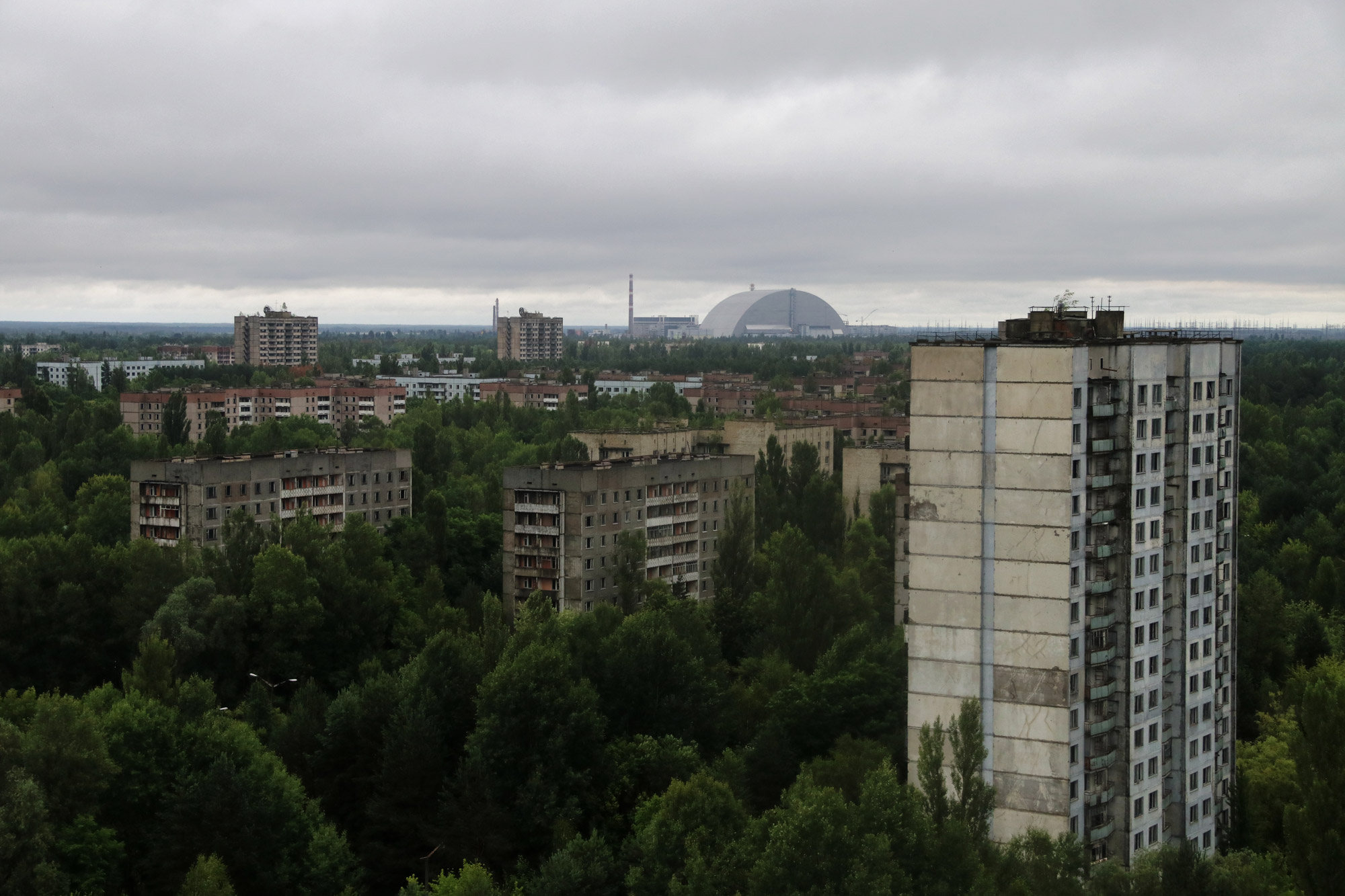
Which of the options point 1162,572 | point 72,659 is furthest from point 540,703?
point 72,659

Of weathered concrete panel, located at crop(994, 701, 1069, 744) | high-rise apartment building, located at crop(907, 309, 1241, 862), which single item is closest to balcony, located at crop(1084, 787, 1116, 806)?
high-rise apartment building, located at crop(907, 309, 1241, 862)

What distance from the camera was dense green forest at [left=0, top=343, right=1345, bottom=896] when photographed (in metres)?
29.8

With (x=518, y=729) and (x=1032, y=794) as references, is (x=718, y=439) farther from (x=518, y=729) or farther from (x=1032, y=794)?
(x=1032, y=794)

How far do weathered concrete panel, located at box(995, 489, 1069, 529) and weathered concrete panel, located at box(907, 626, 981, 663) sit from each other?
265cm

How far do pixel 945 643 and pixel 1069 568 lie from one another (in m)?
3.27

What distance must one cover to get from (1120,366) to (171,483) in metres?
42.2

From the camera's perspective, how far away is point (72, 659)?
2154 inches

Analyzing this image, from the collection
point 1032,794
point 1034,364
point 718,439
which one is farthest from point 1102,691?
point 718,439

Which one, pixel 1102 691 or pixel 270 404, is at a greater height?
pixel 270 404

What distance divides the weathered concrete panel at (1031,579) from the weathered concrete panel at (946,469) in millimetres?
1943

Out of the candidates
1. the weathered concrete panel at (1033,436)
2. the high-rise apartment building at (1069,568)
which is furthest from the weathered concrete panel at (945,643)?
the weathered concrete panel at (1033,436)

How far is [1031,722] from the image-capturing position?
1282 inches

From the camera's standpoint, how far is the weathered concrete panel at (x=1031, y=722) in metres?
32.2

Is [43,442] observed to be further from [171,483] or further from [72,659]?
[72,659]
